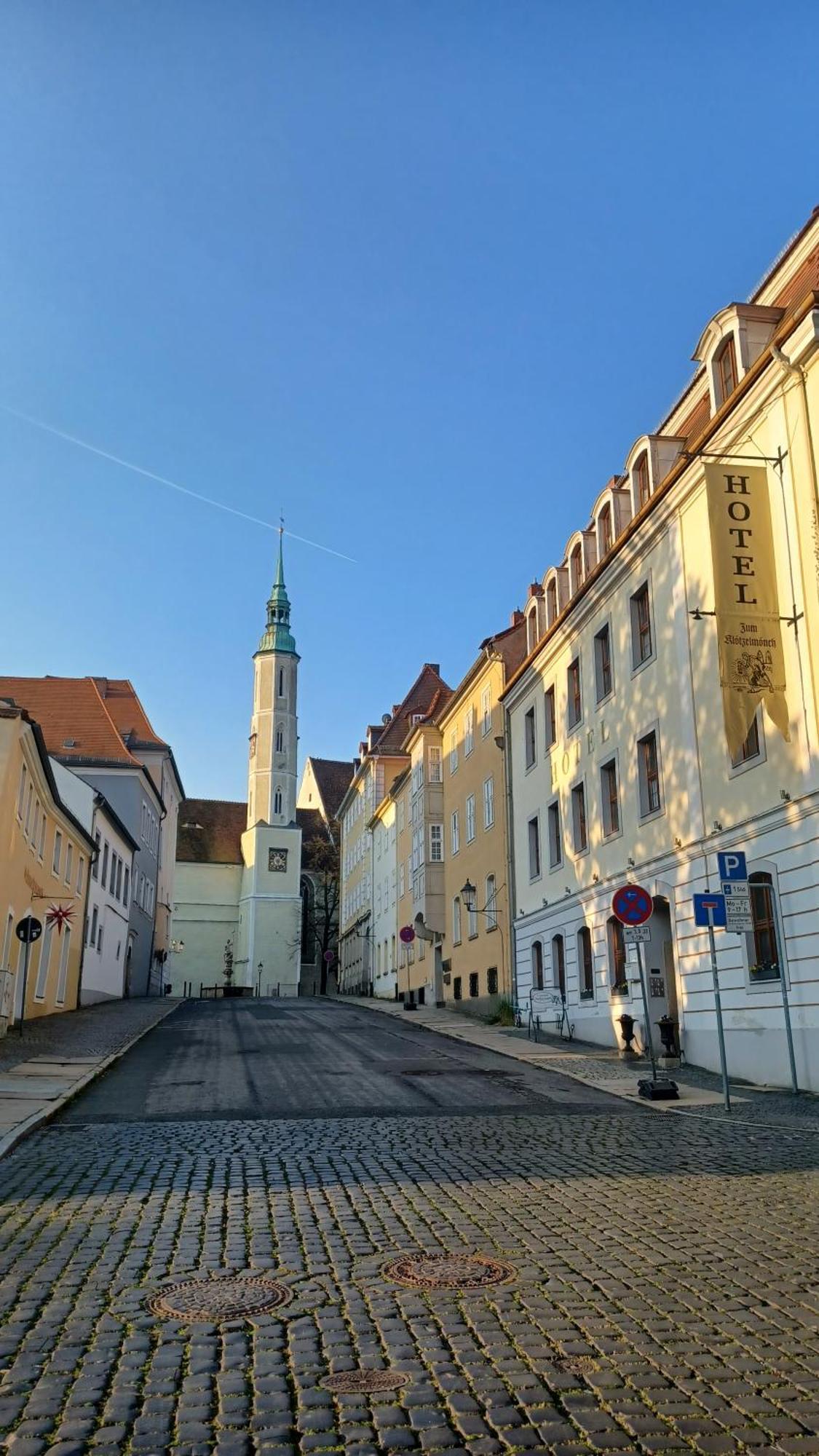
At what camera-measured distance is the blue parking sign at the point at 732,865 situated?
14875mm

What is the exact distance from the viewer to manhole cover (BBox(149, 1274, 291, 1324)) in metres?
5.80

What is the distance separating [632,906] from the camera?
53.7 ft

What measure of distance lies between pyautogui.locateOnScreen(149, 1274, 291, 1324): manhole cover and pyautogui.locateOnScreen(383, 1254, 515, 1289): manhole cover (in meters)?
0.69

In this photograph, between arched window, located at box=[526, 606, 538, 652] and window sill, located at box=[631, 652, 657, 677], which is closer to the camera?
window sill, located at box=[631, 652, 657, 677]

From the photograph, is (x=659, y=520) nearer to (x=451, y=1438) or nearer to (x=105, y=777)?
(x=451, y=1438)

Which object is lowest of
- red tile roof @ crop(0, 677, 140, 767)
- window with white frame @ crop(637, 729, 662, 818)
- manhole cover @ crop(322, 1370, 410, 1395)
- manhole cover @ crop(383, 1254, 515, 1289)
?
manhole cover @ crop(322, 1370, 410, 1395)

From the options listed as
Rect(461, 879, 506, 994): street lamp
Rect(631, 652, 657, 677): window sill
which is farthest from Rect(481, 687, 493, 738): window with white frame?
Rect(631, 652, 657, 677): window sill

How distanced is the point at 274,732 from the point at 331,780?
1233cm

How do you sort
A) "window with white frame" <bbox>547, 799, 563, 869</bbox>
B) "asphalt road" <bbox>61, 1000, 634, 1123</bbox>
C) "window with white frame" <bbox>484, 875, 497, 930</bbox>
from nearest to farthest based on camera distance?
"asphalt road" <bbox>61, 1000, 634, 1123</bbox> → "window with white frame" <bbox>547, 799, 563, 869</bbox> → "window with white frame" <bbox>484, 875, 497, 930</bbox>

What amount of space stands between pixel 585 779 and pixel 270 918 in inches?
2793

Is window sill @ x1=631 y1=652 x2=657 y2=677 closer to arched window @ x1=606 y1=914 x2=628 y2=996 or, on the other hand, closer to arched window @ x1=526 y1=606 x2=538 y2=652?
arched window @ x1=606 y1=914 x2=628 y2=996

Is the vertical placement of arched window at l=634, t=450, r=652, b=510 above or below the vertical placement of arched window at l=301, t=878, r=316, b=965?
above

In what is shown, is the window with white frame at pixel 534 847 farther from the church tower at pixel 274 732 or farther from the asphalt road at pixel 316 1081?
the church tower at pixel 274 732

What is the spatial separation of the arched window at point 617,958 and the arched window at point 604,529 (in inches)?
318
